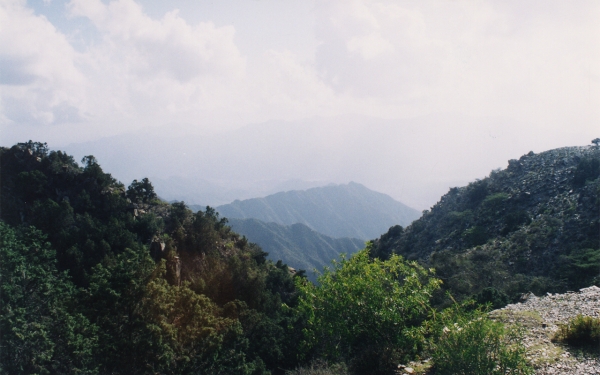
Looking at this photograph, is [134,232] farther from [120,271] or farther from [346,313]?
[346,313]

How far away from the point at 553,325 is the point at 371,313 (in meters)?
6.42

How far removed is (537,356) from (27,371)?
14.3 metres

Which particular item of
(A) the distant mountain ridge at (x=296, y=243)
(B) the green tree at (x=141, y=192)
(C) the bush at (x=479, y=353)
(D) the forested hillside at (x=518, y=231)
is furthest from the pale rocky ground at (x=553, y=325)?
(A) the distant mountain ridge at (x=296, y=243)

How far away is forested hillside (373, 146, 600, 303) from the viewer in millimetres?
27031

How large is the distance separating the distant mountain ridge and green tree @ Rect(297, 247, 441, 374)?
115044 mm

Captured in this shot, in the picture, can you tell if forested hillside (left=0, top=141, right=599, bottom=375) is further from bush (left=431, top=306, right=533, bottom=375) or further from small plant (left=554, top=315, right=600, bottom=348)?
small plant (left=554, top=315, right=600, bottom=348)

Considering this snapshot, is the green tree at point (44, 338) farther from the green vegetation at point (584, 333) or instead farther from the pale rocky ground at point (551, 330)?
the green vegetation at point (584, 333)

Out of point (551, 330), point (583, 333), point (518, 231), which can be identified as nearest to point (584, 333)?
point (583, 333)

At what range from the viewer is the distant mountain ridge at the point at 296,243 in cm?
13450

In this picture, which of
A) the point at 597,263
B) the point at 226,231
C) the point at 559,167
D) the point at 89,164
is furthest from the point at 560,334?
the point at 559,167

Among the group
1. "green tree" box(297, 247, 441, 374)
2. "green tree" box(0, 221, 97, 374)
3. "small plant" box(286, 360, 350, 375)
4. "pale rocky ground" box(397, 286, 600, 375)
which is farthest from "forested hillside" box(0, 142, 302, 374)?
"pale rocky ground" box(397, 286, 600, 375)

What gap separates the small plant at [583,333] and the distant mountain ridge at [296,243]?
11619cm

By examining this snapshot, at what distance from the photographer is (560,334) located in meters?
11.0

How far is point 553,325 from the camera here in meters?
12.1
